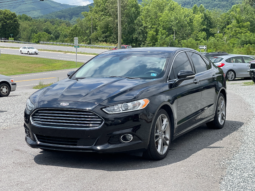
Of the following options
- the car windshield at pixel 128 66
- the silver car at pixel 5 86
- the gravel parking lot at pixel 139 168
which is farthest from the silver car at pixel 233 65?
the car windshield at pixel 128 66

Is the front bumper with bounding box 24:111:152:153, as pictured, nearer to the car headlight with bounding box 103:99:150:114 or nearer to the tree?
the car headlight with bounding box 103:99:150:114

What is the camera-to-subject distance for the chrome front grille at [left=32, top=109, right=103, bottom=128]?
482 cm

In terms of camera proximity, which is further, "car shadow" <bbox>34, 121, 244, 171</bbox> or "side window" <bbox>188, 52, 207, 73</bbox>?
"side window" <bbox>188, 52, 207, 73</bbox>

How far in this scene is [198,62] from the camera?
23.9 feet

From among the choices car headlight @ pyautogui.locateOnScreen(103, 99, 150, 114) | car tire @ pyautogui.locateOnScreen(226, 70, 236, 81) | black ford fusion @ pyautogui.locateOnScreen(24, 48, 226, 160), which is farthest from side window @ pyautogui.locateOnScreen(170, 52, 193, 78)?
car tire @ pyautogui.locateOnScreen(226, 70, 236, 81)

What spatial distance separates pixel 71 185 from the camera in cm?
433

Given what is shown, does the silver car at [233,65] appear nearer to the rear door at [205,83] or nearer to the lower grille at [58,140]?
the rear door at [205,83]

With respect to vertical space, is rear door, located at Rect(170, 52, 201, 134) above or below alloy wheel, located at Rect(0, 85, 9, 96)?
above

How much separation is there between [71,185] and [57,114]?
1.03 meters

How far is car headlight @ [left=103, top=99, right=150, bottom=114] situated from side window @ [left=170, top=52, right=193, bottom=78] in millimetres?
1233

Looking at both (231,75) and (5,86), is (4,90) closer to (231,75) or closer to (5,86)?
(5,86)

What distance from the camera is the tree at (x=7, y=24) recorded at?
402ft

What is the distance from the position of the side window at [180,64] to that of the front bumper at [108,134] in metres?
1.43

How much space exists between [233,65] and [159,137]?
18128mm
